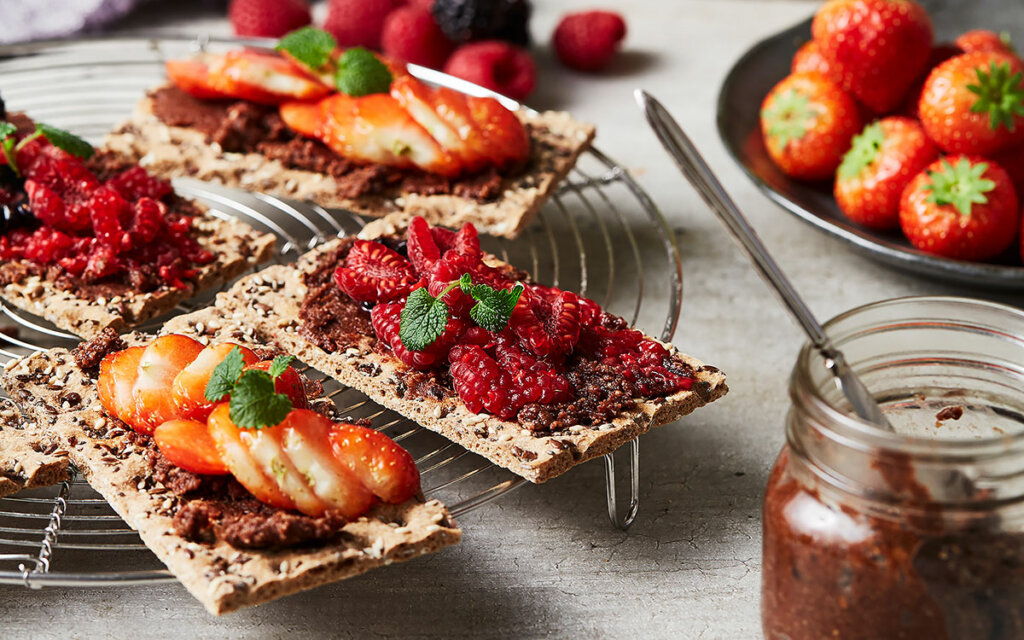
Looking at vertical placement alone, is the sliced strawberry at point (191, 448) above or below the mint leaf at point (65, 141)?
below

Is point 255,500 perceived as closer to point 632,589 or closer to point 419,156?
point 632,589

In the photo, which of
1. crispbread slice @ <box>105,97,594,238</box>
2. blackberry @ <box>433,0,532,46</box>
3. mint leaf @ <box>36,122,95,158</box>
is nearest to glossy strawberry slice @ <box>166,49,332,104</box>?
crispbread slice @ <box>105,97,594,238</box>

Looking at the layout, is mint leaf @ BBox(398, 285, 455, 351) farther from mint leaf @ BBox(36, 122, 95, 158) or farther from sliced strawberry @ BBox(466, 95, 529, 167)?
mint leaf @ BBox(36, 122, 95, 158)

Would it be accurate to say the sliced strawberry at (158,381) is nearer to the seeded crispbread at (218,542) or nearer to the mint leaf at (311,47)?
the seeded crispbread at (218,542)

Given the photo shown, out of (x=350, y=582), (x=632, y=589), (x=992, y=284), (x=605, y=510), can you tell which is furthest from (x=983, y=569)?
(x=992, y=284)

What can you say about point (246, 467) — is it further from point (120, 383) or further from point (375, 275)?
point (375, 275)

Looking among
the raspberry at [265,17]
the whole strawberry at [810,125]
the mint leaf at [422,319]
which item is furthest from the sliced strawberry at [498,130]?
the raspberry at [265,17]
